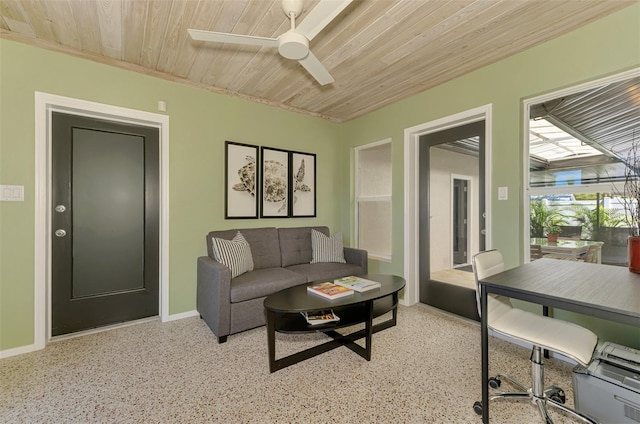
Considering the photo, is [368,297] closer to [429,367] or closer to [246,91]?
[429,367]

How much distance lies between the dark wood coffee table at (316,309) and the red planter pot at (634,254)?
147 cm

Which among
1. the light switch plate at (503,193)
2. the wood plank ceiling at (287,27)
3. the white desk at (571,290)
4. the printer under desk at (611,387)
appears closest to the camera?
the white desk at (571,290)

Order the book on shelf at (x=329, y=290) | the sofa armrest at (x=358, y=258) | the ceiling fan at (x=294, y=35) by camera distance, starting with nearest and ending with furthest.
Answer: the ceiling fan at (x=294, y=35) < the book on shelf at (x=329, y=290) < the sofa armrest at (x=358, y=258)

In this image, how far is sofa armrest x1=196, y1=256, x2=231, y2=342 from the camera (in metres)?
2.36

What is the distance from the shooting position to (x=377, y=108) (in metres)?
3.74

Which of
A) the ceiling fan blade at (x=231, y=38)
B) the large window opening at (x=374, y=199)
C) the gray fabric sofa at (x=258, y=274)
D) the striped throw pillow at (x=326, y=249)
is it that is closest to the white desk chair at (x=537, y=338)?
the gray fabric sofa at (x=258, y=274)

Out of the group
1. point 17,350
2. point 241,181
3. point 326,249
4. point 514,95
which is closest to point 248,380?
point 326,249

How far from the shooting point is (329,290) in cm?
223

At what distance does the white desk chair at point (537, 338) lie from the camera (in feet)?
4.42

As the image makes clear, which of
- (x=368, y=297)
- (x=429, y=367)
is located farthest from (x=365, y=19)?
(x=429, y=367)

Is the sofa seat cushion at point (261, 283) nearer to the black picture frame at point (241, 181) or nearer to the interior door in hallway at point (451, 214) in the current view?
the black picture frame at point (241, 181)

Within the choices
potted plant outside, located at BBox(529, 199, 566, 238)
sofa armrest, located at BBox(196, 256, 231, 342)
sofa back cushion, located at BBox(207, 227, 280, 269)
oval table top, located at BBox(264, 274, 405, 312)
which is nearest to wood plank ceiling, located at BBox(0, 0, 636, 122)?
potted plant outside, located at BBox(529, 199, 566, 238)

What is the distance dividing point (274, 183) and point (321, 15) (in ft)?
7.39

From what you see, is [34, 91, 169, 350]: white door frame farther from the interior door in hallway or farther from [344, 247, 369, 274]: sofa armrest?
the interior door in hallway
